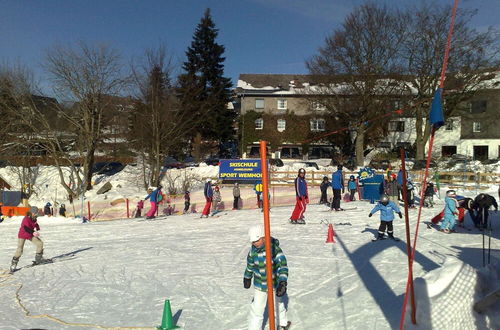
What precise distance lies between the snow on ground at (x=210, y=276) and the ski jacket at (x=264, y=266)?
50.5 inches

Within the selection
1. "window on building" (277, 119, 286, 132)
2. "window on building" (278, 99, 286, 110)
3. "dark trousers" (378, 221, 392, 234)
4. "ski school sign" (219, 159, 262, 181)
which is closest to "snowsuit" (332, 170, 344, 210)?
"dark trousers" (378, 221, 392, 234)

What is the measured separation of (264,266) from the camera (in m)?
5.78

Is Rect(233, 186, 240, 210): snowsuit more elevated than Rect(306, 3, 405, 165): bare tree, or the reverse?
Rect(306, 3, 405, 165): bare tree

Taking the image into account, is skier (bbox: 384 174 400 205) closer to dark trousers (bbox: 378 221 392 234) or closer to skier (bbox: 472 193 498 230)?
skier (bbox: 472 193 498 230)

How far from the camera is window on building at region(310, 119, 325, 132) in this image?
47.1 metres

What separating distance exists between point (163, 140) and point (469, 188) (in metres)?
23.2

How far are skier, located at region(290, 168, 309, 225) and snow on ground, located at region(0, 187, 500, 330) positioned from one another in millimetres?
373

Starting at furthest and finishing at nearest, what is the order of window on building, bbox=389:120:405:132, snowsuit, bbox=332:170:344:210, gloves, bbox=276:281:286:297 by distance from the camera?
window on building, bbox=389:120:405:132 < snowsuit, bbox=332:170:344:210 < gloves, bbox=276:281:286:297

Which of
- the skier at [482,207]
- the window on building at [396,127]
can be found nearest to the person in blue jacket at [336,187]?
the skier at [482,207]

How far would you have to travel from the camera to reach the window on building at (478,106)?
139 ft

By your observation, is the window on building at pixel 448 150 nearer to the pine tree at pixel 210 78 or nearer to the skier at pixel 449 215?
the pine tree at pixel 210 78

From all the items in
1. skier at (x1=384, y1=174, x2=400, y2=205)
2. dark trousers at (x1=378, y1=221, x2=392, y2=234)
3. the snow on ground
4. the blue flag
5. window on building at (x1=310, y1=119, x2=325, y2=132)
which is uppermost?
window on building at (x1=310, y1=119, x2=325, y2=132)

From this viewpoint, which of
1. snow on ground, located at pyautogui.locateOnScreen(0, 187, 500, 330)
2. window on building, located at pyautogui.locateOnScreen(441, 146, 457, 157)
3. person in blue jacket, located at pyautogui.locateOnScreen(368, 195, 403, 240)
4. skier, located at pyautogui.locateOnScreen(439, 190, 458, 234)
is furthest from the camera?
window on building, located at pyautogui.locateOnScreen(441, 146, 457, 157)

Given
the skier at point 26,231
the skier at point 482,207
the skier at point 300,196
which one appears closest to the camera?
the skier at point 26,231
